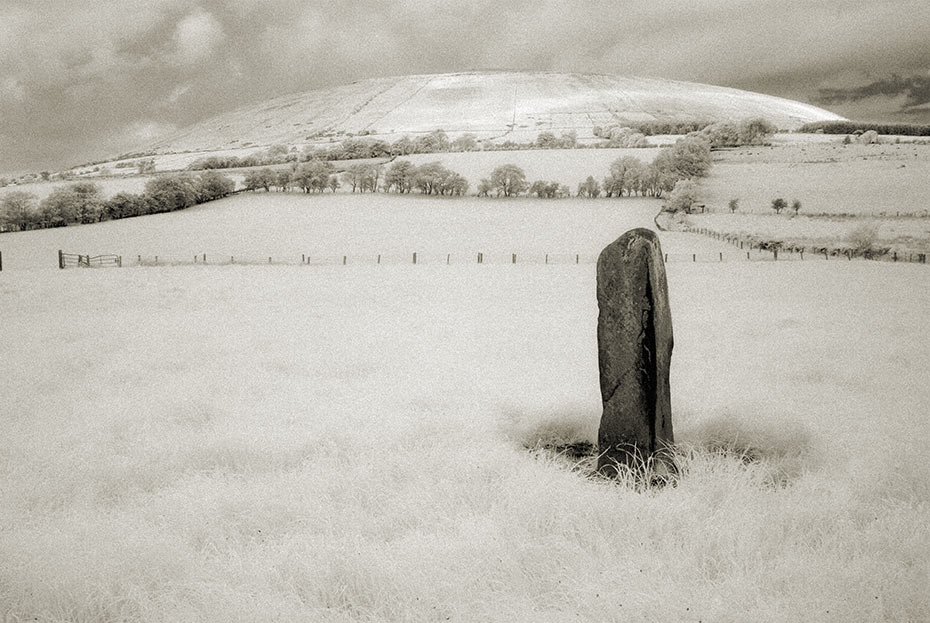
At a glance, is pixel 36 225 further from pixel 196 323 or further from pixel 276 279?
pixel 196 323

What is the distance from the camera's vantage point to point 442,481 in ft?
16.8

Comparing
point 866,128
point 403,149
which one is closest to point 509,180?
point 403,149

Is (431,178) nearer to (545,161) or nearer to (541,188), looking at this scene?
(541,188)

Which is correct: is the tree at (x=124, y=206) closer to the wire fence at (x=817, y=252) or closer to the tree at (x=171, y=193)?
the tree at (x=171, y=193)

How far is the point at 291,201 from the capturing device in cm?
6844

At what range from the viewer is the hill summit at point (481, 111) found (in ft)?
444

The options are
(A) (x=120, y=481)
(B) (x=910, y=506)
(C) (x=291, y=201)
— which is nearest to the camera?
(B) (x=910, y=506)

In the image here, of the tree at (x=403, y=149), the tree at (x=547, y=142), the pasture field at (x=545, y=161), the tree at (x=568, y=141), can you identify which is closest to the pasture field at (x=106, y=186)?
the pasture field at (x=545, y=161)

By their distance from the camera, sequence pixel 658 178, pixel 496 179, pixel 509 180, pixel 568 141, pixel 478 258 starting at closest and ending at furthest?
pixel 478 258 < pixel 658 178 < pixel 509 180 < pixel 496 179 < pixel 568 141

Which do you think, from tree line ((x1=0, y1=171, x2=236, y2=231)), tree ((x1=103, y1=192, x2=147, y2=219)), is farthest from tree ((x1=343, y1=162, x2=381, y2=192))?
tree ((x1=103, y1=192, x2=147, y2=219))

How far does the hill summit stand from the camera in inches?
5325

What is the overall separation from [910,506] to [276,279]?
93.1ft

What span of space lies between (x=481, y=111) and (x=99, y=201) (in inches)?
4471

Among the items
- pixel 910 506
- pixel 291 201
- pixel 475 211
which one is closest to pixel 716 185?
pixel 475 211
